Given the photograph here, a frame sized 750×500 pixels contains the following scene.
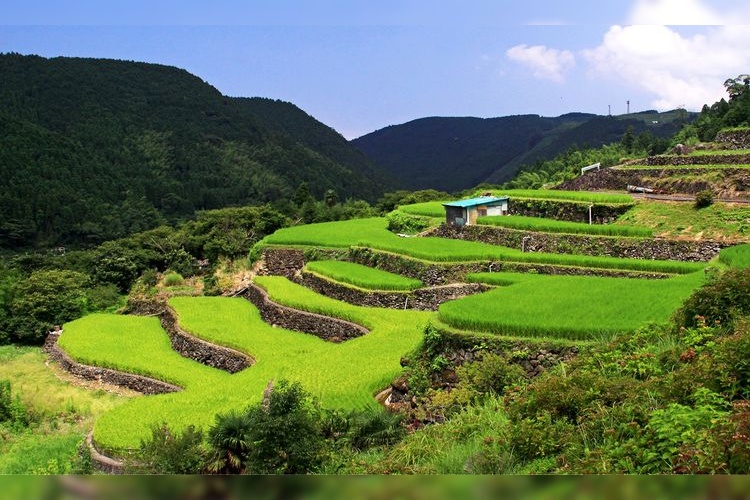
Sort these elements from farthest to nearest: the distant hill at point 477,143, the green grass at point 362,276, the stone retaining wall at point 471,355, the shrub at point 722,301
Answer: the distant hill at point 477,143
the green grass at point 362,276
the stone retaining wall at point 471,355
the shrub at point 722,301

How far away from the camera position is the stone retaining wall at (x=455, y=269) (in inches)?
616

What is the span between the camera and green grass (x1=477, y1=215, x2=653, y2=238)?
1750 centimetres

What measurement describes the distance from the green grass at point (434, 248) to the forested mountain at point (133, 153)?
64.6 feet

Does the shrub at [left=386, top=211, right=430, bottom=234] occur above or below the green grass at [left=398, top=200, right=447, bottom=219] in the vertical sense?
below

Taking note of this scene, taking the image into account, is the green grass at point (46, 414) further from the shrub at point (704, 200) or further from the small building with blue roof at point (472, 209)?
the shrub at point (704, 200)

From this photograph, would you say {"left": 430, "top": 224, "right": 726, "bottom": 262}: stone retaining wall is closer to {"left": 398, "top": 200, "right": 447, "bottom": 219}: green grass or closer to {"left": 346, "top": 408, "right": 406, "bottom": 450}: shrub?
{"left": 398, "top": 200, "right": 447, "bottom": 219}: green grass

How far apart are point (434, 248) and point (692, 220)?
256 inches

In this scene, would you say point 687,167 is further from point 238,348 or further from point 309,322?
point 238,348

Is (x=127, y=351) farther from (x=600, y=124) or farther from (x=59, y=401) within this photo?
(x=600, y=124)

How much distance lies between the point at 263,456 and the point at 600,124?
79156 mm

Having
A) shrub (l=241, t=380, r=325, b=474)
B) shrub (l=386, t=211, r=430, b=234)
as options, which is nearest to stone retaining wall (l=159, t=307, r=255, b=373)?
shrub (l=241, t=380, r=325, b=474)

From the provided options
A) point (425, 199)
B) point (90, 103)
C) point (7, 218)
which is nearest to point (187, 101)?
point (90, 103)

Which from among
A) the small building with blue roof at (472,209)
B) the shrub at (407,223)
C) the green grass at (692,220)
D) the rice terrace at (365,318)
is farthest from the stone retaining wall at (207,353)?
the green grass at (692,220)

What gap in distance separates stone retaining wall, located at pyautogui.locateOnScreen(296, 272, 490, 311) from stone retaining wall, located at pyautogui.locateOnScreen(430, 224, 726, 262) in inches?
139
